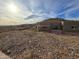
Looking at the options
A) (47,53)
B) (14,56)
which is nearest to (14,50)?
(14,56)

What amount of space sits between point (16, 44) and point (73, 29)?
1818 cm

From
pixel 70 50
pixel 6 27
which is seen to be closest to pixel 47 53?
pixel 70 50

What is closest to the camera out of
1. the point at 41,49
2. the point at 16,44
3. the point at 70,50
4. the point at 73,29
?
the point at 70,50

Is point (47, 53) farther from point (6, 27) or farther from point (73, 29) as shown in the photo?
point (6, 27)

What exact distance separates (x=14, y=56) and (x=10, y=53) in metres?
1.41

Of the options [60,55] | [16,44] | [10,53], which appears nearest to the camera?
[60,55]

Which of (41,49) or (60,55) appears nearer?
(60,55)

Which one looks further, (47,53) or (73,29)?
(73,29)

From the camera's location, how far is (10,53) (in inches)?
621

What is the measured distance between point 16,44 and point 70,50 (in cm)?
614

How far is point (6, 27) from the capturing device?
44.0 meters

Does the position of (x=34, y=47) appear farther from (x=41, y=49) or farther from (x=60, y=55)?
(x=60, y=55)

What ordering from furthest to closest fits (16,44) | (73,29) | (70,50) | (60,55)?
(73,29)
(16,44)
(70,50)
(60,55)

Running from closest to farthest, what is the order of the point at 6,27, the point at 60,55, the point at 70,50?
the point at 60,55 → the point at 70,50 → the point at 6,27
